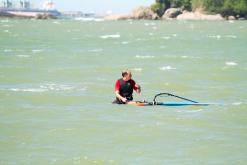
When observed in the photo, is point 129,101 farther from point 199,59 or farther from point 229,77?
point 199,59

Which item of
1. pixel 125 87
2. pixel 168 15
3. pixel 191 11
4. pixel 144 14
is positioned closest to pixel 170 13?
pixel 168 15

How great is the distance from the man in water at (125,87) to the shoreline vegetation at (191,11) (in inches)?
5471

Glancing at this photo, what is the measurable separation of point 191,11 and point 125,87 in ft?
506

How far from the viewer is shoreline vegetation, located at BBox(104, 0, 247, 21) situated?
159125 mm

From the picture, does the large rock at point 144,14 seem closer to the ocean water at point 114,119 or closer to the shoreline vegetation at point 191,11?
the shoreline vegetation at point 191,11

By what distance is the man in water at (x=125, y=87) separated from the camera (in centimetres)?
1889

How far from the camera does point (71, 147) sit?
14.0m

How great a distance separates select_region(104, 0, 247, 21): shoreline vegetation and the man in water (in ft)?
456

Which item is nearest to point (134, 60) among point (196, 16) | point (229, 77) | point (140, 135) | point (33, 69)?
point (33, 69)

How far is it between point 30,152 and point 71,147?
33.4 inches

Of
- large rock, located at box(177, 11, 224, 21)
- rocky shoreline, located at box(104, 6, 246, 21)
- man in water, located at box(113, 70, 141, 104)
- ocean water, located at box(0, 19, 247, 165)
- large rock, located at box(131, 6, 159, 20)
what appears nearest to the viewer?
ocean water, located at box(0, 19, 247, 165)

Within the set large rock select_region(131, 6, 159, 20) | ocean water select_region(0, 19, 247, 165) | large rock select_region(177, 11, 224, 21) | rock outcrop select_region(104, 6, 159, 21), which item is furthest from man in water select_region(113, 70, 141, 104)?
large rock select_region(131, 6, 159, 20)

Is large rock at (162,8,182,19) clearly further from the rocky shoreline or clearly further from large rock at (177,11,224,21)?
large rock at (177,11,224,21)

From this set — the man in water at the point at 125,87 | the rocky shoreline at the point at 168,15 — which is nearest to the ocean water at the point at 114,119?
the man in water at the point at 125,87
